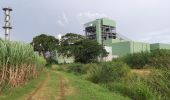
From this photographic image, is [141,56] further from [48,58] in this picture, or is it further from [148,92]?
[48,58]

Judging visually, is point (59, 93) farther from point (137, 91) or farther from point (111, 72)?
point (111, 72)

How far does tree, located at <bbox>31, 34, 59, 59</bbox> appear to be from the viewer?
3103 inches

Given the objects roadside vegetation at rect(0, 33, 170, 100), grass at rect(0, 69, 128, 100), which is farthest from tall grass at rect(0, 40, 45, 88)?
grass at rect(0, 69, 128, 100)

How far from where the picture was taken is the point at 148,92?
15.8 m

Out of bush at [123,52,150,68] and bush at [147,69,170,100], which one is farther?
bush at [123,52,150,68]

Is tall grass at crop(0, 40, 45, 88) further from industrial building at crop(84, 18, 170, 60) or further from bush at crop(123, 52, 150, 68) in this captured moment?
industrial building at crop(84, 18, 170, 60)

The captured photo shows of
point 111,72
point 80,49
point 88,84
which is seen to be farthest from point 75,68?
point 88,84

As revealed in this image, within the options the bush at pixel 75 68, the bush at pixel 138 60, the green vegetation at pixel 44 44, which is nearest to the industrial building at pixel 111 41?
the green vegetation at pixel 44 44

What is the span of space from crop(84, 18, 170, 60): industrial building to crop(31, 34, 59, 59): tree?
2146 centimetres

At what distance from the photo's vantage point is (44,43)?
258 ft

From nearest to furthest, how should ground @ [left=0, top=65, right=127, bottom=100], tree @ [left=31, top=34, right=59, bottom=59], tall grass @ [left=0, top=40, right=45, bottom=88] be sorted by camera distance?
1. ground @ [left=0, top=65, right=127, bottom=100]
2. tall grass @ [left=0, top=40, right=45, bottom=88]
3. tree @ [left=31, top=34, right=59, bottom=59]

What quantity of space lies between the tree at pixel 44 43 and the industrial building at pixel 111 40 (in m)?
21.5

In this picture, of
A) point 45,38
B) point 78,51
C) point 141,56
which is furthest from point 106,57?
point 141,56

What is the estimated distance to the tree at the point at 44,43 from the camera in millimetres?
78812
